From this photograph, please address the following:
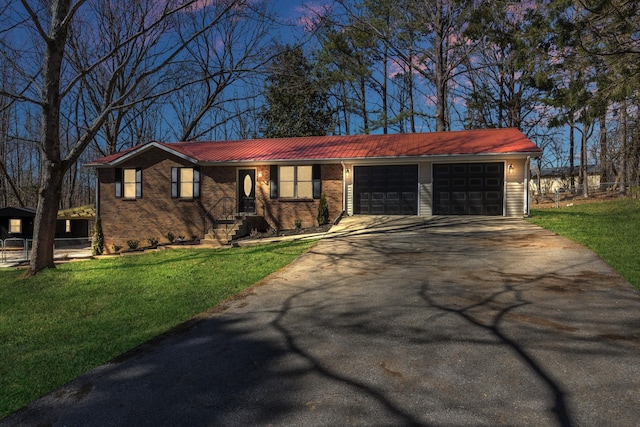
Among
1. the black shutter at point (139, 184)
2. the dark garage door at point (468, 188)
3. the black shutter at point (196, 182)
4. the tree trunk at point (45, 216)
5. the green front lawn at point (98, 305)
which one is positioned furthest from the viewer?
the black shutter at point (139, 184)

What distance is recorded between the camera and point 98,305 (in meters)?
6.50

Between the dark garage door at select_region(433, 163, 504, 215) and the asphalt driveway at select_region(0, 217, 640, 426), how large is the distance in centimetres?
982

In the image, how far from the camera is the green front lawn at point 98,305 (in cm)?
401

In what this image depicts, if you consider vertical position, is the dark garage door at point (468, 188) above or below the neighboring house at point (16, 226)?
above

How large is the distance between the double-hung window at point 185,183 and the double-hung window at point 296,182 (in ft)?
12.1

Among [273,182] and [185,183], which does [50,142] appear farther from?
[273,182]

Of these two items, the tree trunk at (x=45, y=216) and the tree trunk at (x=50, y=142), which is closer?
the tree trunk at (x=50, y=142)

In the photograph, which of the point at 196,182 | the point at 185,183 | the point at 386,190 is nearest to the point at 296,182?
the point at 386,190

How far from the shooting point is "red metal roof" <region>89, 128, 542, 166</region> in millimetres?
16266

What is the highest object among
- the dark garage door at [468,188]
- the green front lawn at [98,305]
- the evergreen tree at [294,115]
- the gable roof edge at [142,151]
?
the evergreen tree at [294,115]

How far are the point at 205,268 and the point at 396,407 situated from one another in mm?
7020

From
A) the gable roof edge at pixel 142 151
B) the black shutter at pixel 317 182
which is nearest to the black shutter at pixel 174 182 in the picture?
the gable roof edge at pixel 142 151

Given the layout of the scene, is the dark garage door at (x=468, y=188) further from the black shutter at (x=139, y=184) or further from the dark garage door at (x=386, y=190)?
the black shutter at (x=139, y=184)

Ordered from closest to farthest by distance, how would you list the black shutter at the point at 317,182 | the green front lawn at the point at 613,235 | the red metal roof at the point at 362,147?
the green front lawn at the point at 613,235
the red metal roof at the point at 362,147
the black shutter at the point at 317,182
